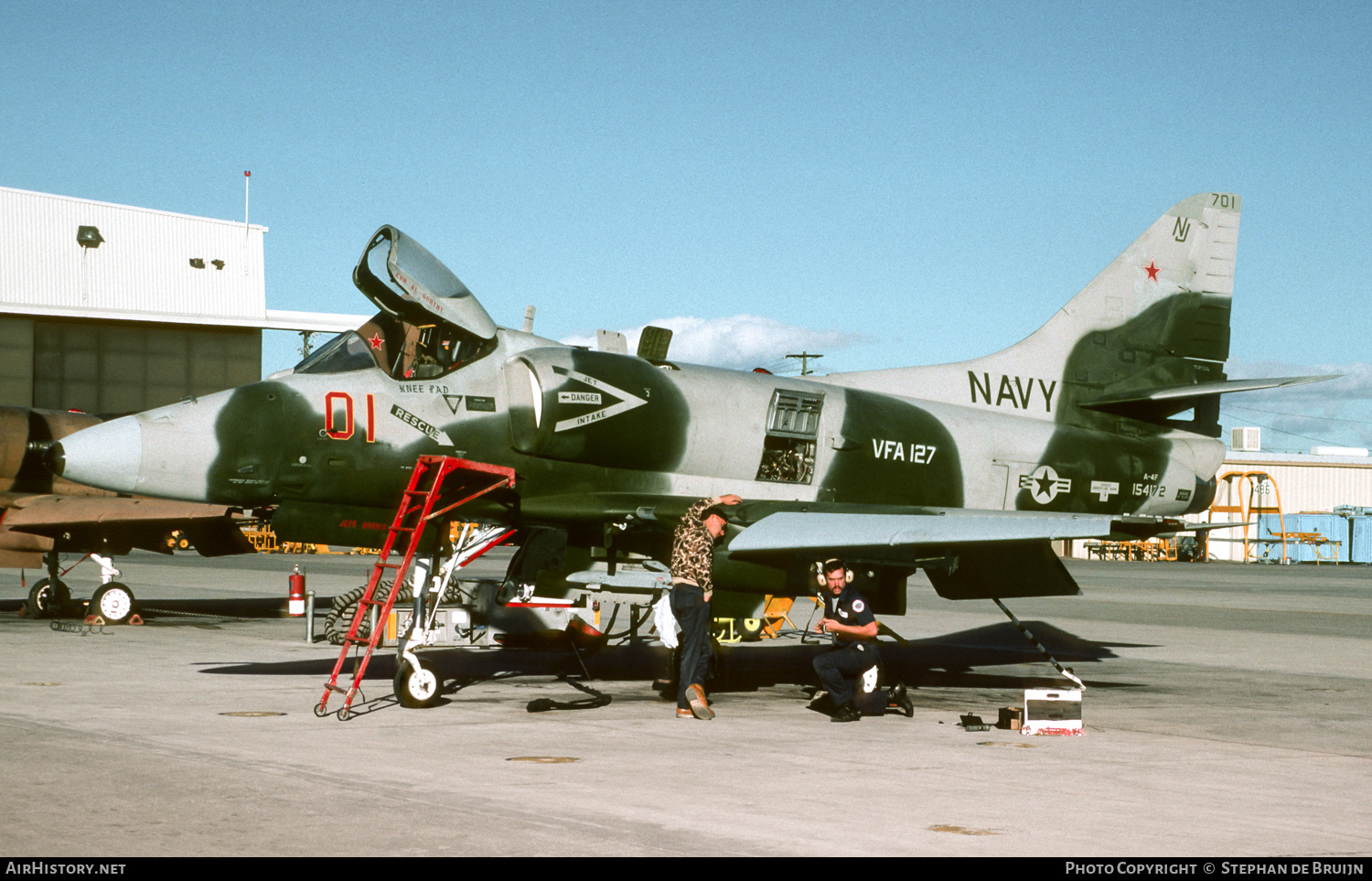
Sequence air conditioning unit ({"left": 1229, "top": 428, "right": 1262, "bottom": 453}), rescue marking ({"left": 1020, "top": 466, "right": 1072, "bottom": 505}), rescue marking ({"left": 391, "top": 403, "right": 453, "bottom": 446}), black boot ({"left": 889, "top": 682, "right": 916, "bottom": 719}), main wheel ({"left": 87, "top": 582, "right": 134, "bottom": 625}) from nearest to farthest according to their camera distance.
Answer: black boot ({"left": 889, "top": 682, "right": 916, "bottom": 719}) → rescue marking ({"left": 391, "top": 403, "right": 453, "bottom": 446}) → rescue marking ({"left": 1020, "top": 466, "right": 1072, "bottom": 505}) → main wheel ({"left": 87, "top": 582, "right": 134, "bottom": 625}) → air conditioning unit ({"left": 1229, "top": 428, "right": 1262, "bottom": 453})

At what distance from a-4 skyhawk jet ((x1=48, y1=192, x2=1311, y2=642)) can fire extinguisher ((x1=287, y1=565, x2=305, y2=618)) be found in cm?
947

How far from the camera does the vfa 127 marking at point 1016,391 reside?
16.8 meters

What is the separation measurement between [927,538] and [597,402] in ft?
11.6

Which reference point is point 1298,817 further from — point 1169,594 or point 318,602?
point 1169,594

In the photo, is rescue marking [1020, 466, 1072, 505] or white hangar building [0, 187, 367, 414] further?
white hangar building [0, 187, 367, 414]

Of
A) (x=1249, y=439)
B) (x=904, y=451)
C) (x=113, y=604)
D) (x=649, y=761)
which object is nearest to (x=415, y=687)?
(x=649, y=761)

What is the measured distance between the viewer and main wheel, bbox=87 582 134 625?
831 inches

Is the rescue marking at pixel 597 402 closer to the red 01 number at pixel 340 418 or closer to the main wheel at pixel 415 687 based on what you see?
the red 01 number at pixel 340 418

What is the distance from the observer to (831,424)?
577 inches

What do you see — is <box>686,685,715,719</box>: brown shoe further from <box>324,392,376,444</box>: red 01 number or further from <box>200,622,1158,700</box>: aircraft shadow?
<box>324,392,376,444</box>: red 01 number

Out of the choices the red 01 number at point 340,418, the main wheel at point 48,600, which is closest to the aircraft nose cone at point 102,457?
the red 01 number at point 340,418

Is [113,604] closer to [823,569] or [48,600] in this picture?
[48,600]

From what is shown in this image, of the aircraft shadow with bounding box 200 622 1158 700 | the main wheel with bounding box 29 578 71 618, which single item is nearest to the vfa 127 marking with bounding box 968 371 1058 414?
the aircraft shadow with bounding box 200 622 1158 700
